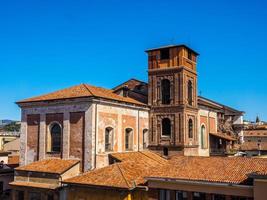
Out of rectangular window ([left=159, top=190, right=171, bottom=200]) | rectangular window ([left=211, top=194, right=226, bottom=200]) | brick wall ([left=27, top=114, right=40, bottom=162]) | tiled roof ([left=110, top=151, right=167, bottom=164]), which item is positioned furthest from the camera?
brick wall ([left=27, top=114, right=40, bottom=162])

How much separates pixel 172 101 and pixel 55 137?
11.2m

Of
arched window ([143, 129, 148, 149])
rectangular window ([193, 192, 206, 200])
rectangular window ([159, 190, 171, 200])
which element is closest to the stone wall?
arched window ([143, 129, 148, 149])

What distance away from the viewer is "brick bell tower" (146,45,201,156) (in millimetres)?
31592

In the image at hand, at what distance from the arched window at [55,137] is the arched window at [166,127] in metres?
9.93

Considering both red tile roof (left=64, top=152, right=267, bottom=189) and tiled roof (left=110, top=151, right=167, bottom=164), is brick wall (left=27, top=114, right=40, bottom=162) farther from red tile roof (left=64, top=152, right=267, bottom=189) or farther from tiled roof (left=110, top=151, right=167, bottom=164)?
red tile roof (left=64, top=152, right=267, bottom=189)

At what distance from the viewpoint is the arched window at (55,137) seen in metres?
27.9

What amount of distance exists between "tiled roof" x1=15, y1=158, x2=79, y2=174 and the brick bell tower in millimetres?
9333

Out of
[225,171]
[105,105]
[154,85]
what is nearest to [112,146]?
[105,105]

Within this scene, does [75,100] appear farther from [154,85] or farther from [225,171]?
[225,171]

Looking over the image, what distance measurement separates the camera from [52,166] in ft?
84.4

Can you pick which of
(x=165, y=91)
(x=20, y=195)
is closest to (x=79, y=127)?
(x=20, y=195)

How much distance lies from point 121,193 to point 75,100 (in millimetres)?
9712

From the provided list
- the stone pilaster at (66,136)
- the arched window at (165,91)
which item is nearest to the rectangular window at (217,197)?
the stone pilaster at (66,136)

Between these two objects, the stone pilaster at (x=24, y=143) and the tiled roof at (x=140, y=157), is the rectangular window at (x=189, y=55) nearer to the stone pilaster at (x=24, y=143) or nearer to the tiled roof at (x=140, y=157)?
the tiled roof at (x=140, y=157)
